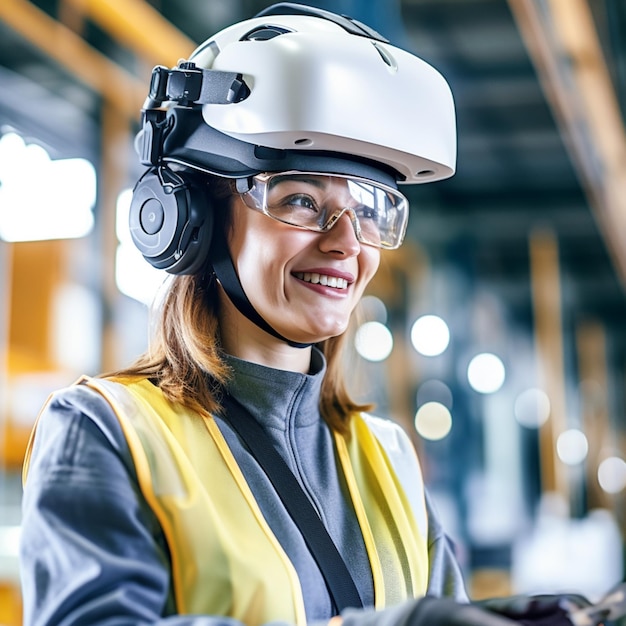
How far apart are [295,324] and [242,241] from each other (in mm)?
147

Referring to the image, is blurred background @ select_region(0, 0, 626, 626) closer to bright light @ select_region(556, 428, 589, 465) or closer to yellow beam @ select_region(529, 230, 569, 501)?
yellow beam @ select_region(529, 230, 569, 501)

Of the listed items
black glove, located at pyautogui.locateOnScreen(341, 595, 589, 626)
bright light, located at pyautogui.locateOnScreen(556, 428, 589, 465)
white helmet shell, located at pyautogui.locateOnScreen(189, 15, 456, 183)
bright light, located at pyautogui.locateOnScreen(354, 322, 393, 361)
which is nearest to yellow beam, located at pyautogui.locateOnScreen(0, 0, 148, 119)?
white helmet shell, located at pyautogui.locateOnScreen(189, 15, 456, 183)

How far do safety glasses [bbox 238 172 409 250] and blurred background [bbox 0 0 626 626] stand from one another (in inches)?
5.6

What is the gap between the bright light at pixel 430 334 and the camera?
11.5m

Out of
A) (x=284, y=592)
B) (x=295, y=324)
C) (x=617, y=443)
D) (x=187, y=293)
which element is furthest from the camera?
(x=617, y=443)

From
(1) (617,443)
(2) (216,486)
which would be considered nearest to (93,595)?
(2) (216,486)

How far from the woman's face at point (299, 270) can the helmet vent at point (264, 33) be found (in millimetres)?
243

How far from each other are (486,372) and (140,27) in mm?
9001

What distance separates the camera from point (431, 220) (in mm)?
11680

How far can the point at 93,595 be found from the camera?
110 centimetres

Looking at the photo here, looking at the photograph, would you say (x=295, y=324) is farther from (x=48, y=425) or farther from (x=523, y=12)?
(x=523, y=12)

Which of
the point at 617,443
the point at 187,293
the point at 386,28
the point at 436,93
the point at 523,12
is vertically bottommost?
the point at 617,443

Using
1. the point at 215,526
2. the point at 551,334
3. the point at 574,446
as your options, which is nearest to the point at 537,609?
the point at 215,526

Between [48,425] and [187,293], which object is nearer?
[48,425]
